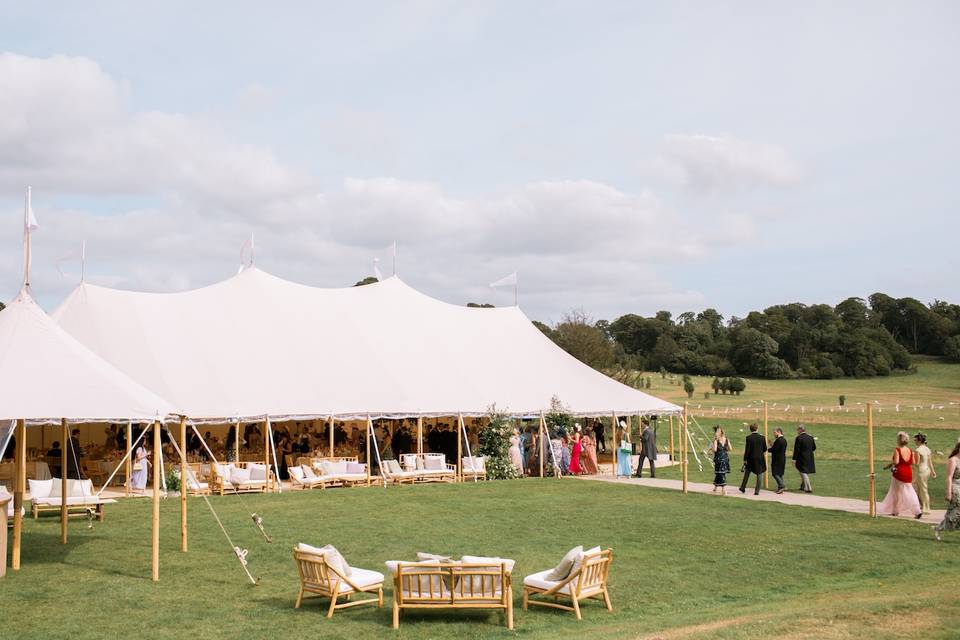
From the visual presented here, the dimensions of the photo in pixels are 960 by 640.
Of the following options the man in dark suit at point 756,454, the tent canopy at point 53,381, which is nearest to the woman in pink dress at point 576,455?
the man in dark suit at point 756,454

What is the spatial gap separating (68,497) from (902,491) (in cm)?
1317

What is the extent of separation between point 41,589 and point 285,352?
1360cm

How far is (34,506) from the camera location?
15180mm

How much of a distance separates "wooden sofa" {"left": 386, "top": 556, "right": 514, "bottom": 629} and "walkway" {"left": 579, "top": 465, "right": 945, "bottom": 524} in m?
8.87

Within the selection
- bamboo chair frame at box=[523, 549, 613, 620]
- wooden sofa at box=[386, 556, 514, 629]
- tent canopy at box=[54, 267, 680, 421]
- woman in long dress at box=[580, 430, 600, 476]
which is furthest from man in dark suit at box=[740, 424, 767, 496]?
wooden sofa at box=[386, 556, 514, 629]

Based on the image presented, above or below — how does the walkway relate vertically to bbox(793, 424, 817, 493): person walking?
below

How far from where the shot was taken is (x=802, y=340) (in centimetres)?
7731

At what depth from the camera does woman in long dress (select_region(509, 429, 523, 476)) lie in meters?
23.4

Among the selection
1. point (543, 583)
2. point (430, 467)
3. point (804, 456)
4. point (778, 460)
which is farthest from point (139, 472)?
point (804, 456)

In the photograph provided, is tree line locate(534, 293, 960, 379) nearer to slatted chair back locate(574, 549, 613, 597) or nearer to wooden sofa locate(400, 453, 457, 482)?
wooden sofa locate(400, 453, 457, 482)

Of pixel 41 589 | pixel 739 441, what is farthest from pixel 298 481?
pixel 739 441

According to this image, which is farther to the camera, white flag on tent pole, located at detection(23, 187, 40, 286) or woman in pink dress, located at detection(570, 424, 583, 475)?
woman in pink dress, located at detection(570, 424, 583, 475)

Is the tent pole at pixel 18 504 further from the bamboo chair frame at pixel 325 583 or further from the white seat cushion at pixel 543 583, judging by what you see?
the white seat cushion at pixel 543 583

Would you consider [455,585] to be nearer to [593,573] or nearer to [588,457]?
[593,573]
